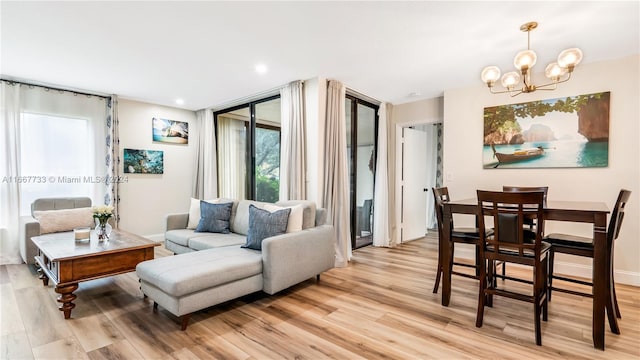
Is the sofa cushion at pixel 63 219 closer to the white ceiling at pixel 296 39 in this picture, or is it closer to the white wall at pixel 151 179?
the white wall at pixel 151 179

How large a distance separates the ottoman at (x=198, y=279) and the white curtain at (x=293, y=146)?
4.51ft

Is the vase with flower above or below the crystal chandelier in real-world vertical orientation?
below

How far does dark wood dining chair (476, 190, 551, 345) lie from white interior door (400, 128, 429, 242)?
9.63ft

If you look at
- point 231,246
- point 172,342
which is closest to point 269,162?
point 231,246

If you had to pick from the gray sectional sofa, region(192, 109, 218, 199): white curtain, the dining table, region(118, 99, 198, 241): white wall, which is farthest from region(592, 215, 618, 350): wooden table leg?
region(118, 99, 198, 241): white wall

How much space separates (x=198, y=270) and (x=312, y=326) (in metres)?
0.98

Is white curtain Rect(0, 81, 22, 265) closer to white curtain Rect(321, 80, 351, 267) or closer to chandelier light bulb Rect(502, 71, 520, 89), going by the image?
white curtain Rect(321, 80, 351, 267)

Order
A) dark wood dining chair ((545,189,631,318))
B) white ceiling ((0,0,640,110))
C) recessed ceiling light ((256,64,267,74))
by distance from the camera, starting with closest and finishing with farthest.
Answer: dark wood dining chair ((545,189,631,318)) → white ceiling ((0,0,640,110)) → recessed ceiling light ((256,64,267,74))

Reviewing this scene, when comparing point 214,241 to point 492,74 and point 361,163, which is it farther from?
point 492,74

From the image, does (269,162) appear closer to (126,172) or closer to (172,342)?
(126,172)

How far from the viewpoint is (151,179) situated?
5.41 m

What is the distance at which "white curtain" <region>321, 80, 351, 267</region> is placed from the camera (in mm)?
3945

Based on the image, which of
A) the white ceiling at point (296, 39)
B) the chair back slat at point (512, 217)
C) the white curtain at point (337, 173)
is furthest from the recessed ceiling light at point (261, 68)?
the chair back slat at point (512, 217)

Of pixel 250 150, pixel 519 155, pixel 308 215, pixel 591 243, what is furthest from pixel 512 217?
pixel 250 150
